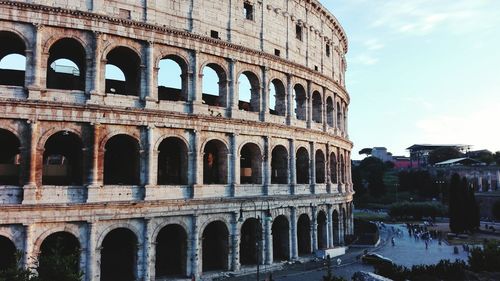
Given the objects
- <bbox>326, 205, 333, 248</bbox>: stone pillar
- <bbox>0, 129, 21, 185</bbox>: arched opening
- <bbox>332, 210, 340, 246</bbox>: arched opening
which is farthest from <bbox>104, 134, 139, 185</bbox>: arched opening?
<bbox>332, 210, 340, 246</bbox>: arched opening

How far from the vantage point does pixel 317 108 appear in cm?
3247

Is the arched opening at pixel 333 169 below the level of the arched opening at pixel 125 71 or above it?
below

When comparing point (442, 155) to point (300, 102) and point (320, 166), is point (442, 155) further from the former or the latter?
point (300, 102)

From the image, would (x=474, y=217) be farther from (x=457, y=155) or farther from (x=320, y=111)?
(x=457, y=155)

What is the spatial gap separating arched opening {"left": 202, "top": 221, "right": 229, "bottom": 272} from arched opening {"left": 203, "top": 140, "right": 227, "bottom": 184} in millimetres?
2667

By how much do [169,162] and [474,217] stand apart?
37136 millimetres

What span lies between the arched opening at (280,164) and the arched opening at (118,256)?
10590 millimetres

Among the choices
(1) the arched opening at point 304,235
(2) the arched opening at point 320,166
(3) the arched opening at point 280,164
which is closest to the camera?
(3) the arched opening at point 280,164

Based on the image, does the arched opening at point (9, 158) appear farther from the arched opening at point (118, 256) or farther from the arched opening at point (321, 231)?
the arched opening at point (321, 231)

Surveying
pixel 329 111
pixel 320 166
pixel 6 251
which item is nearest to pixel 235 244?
pixel 320 166

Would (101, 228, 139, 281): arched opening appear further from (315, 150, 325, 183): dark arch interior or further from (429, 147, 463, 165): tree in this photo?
(429, 147, 463, 165): tree

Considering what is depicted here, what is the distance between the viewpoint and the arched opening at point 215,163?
977 inches

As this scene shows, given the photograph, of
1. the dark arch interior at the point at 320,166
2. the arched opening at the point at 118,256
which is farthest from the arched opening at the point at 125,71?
the dark arch interior at the point at 320,166

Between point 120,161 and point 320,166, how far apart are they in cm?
1549
